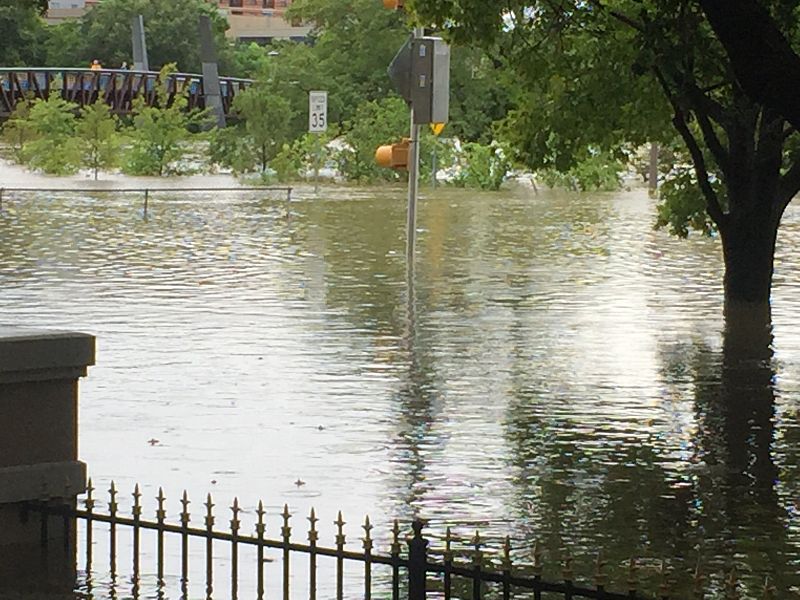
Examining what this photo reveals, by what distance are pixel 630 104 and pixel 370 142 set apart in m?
41.2

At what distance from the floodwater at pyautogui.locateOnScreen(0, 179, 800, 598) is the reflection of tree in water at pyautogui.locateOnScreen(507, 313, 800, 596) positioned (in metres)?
0.03

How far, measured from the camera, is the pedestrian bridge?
9506cm

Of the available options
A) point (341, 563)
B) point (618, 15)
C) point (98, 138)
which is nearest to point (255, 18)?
point (98, 138)

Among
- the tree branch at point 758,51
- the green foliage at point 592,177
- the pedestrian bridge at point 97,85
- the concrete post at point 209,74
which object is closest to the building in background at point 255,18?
the pedestrian bridge at point 97,85

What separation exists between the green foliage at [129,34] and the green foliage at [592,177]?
67306 millimetres

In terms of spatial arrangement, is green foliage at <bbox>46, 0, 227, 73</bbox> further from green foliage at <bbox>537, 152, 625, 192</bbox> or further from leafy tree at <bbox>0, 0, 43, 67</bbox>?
green foliage at <bbox>537, 152, 625, 192</bbox>

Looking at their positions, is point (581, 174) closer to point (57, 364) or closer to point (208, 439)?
point (208, 439)

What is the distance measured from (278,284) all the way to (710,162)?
19.2 feet

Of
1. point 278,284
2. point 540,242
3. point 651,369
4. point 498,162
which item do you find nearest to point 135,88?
point 498,162

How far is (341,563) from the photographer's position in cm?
788

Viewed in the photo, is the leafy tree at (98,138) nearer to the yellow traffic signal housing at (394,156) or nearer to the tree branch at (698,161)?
the yellow traffic signal housing at (394,156)

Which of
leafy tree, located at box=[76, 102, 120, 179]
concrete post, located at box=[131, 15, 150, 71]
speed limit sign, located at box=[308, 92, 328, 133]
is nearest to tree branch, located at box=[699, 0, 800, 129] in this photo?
speed limit sign, located at box=[308, 92, 328, 133]

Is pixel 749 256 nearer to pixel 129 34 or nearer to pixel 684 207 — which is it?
pixel 684 207

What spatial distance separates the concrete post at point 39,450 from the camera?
8875 mm
